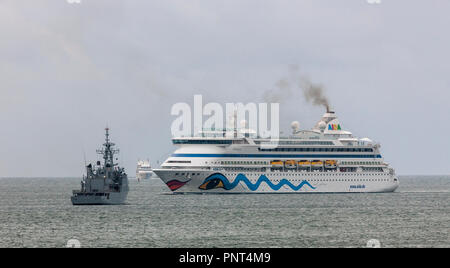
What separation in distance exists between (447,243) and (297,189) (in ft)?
148

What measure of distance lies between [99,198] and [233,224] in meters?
18.2

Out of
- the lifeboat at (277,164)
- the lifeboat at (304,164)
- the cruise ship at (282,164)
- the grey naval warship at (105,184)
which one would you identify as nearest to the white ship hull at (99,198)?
the grey naval warship at (105,184)

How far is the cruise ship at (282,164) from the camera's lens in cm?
8250

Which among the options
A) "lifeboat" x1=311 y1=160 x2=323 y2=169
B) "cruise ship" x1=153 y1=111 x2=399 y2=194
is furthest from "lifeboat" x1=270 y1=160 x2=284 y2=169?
"lifeboat" x1=311 y1=160 x2=323 y2=169

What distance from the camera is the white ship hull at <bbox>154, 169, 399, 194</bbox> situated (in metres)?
82.4

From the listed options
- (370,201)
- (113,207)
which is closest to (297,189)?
(370,201)

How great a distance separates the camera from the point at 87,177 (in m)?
64.6

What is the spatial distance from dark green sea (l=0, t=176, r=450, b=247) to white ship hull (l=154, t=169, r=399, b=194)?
7950 millimetres

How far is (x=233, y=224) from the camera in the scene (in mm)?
51375

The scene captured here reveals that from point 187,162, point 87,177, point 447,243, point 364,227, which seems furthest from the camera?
point 187,162

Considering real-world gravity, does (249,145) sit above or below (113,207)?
above

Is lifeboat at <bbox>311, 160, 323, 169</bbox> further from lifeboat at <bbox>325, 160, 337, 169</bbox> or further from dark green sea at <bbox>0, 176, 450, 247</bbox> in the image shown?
dark green sea at <bbox>0, 176, 450, 247</bbox>

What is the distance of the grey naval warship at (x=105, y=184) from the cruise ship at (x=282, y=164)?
50.2 feet
